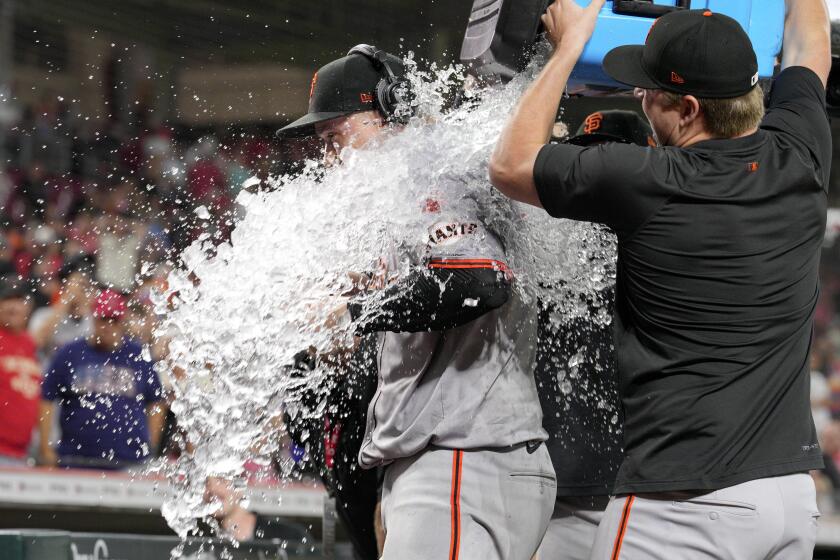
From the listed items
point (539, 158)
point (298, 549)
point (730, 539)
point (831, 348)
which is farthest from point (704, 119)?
point (831, 348)

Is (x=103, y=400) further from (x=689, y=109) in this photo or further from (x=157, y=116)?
(x=689, y=109)

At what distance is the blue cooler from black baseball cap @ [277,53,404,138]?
564mm

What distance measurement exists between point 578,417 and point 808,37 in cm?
122

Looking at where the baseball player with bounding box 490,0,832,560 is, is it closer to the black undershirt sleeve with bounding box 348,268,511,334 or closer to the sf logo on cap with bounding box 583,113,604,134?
the black undershirt sleeve with bounding box 348,268,511,334

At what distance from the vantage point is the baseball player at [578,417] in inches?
115

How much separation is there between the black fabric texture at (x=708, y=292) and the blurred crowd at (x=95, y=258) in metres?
3.16

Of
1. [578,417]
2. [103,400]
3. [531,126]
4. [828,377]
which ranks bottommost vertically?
[828,377]

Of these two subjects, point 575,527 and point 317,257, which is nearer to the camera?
point 317,257

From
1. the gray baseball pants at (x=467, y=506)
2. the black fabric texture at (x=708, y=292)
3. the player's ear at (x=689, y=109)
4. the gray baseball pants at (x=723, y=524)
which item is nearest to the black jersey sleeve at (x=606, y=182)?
the black fabric texture at (x=708, y=292)

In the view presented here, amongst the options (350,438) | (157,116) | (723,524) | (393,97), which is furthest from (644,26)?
(157,116)

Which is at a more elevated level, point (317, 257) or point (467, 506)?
point (317, 257)

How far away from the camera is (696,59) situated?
83.4 inches

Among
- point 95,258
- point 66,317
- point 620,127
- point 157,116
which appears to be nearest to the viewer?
point 620,127

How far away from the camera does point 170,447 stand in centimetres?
586
